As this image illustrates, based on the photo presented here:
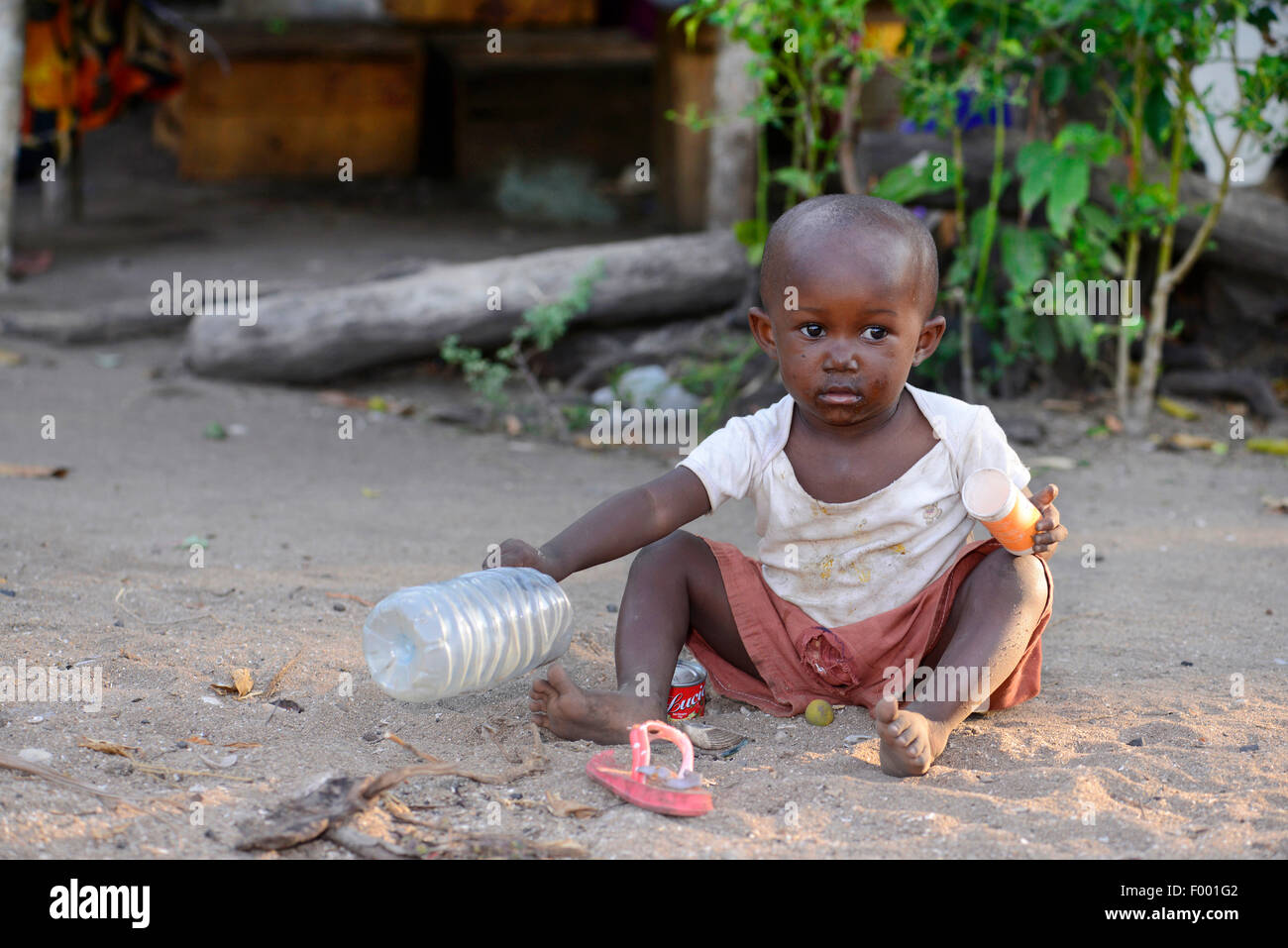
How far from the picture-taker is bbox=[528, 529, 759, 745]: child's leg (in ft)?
7.91

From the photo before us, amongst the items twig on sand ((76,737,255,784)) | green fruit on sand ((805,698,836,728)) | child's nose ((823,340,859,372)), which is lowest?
green fruit on sand ((805,698,836,728))

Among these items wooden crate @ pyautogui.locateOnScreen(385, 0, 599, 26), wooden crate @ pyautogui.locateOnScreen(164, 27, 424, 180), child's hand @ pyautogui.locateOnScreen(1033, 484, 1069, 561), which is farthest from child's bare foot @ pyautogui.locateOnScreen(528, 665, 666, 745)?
wooden crate @ pyautogui.locateOnScreen(164, 27, 424, 180)

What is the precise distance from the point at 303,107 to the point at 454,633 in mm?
8880

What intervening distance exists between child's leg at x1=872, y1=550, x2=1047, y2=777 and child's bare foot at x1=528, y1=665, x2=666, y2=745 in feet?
1.41

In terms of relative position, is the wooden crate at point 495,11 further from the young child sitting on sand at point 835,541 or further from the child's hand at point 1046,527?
the child's hand at point 1046,527

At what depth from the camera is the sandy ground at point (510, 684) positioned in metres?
2.08

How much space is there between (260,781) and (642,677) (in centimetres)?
70

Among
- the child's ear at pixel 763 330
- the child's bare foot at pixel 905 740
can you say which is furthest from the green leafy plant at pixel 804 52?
the child's bare foot at pixel 905 740

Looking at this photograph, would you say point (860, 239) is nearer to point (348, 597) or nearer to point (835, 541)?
point (835, 541)

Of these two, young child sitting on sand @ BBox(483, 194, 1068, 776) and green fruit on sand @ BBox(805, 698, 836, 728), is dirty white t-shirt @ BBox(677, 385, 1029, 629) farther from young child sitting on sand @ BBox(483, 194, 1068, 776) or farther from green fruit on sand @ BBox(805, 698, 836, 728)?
green fruit on sand @ BBox(805, 698, 836, 728)

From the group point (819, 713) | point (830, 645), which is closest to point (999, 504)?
point (830, 645)

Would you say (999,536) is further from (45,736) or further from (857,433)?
(45,736)

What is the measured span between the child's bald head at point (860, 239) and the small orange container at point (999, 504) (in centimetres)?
34
